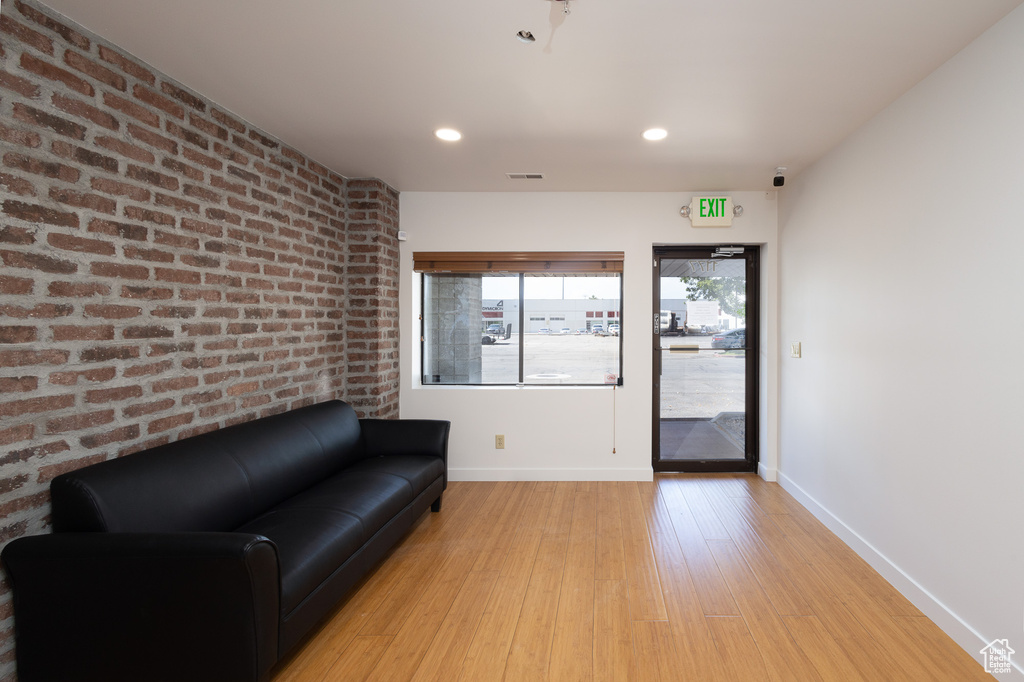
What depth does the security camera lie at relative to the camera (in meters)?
3.62

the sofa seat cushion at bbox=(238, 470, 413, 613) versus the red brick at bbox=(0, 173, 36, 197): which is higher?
the red brick at bbox=(0, 173, 36, 197)

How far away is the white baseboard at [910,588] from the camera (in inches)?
80.0

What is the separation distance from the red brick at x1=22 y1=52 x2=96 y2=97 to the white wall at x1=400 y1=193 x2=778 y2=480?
8.26 feet

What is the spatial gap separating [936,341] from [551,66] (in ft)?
7.02

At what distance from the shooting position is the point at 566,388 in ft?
14.2

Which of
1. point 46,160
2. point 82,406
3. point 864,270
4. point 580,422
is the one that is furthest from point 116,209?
point 864,270

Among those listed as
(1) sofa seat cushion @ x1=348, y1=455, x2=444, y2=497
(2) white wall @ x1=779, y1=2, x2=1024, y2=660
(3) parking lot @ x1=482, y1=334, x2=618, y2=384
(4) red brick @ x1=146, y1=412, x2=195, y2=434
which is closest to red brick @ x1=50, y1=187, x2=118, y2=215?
(4) red brick @ x1=146, y1=412, x2=195, y2=434

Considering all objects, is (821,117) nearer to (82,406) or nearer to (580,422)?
(580,422)

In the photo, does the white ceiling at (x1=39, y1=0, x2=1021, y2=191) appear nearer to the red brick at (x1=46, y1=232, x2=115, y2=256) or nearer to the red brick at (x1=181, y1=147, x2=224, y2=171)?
the red brick at (x1=181, y1=147, x2=224, y2=171)

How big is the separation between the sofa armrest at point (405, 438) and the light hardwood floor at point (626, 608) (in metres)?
0.49

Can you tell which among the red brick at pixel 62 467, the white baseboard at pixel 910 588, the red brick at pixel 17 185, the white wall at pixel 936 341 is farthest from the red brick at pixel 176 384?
the white baseboard at pixel 910 588

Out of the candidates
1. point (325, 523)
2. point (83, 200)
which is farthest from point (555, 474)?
point (83, 200)

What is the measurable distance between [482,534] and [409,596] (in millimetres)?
803

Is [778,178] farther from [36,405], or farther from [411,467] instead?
[36,405]
